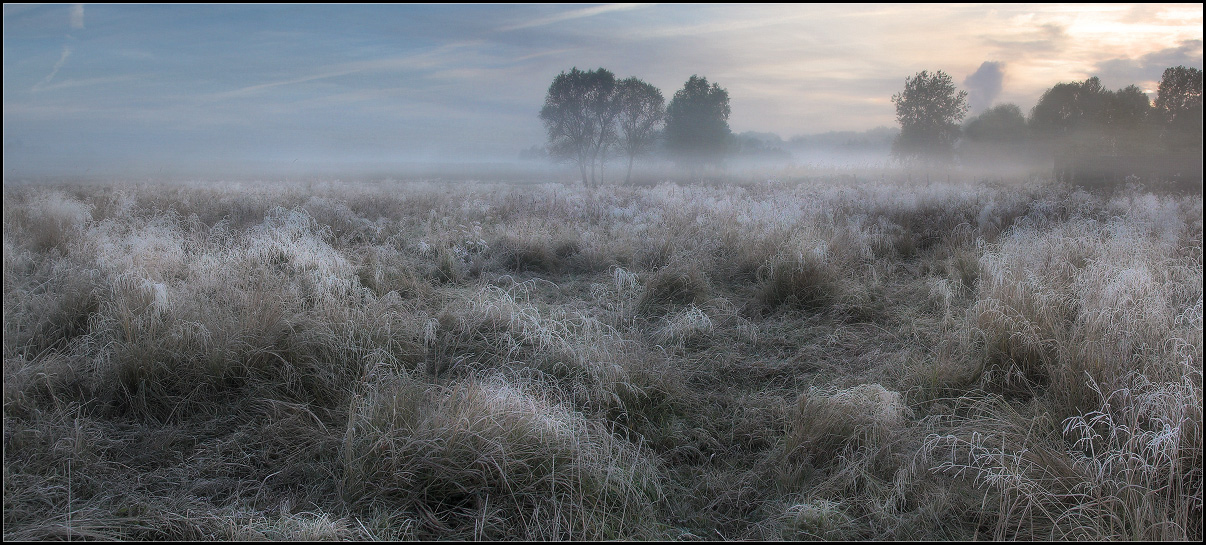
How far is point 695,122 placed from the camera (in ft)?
128

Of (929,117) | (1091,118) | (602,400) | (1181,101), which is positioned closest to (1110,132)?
(1091,118)

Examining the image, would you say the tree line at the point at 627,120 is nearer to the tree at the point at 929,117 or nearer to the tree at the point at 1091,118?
the tree at the point at 929,117

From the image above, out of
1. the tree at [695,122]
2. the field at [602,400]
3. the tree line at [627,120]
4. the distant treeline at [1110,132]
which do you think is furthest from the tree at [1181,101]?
the tree at [695,122]

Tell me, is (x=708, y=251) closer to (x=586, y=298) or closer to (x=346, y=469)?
(x=586, y=298)

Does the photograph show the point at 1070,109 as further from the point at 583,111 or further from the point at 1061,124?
the point at 583,111

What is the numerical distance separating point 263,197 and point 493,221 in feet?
22.2

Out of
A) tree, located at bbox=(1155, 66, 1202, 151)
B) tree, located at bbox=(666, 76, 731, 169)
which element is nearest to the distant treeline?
tree, located at bbox=(1155, 66, 1202, 151)

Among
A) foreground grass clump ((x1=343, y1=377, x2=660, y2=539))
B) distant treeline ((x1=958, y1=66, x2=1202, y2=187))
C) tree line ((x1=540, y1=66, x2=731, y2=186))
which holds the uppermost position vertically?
tree line ((x1=540, y1=66, x2=731, y2=186))

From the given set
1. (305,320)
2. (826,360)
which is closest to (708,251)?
(826,360)

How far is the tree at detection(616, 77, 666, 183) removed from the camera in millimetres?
31953

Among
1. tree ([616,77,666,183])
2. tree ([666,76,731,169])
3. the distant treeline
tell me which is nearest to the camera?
the distant treeline

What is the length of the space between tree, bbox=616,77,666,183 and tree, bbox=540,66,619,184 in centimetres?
95

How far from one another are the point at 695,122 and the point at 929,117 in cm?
1464

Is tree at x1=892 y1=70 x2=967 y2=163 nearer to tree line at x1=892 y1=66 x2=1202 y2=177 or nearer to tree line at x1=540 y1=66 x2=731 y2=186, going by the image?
tree line at x1=892 y1=66 x2=1202 y2=177
